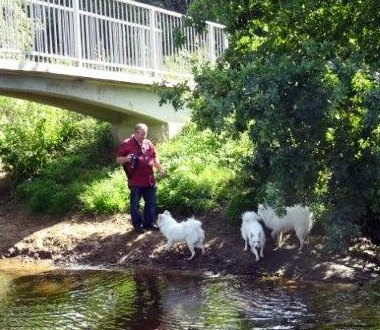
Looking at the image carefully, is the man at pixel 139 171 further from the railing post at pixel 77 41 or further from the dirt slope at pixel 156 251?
the railing post at pixel 77 41

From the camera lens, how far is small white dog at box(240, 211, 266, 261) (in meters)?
11.2

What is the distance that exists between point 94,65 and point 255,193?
395 cm

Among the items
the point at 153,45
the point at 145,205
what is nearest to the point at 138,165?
the point at 145,205

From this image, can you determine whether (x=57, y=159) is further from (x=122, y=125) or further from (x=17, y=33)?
(x=17, y=33)

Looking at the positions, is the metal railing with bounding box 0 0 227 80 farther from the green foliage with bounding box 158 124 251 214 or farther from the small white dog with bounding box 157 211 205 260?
the small white dog with bounding box 157 211 205 260

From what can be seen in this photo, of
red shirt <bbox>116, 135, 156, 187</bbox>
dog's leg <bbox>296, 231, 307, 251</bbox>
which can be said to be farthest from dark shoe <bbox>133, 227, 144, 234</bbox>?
dog's leg <bbox>296, 231, 307, 251</bbox>

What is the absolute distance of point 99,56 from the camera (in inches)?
570

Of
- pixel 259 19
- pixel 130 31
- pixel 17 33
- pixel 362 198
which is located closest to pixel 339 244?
pixel 362 198

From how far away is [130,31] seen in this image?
1536 cm

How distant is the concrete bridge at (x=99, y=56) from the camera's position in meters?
12.9

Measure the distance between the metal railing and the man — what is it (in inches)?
67.1

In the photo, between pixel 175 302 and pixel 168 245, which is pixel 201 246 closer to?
pixel 168 245

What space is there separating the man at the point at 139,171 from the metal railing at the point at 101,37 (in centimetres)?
170

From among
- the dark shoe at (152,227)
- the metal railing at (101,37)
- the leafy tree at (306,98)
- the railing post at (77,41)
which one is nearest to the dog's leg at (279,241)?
the dark shoe at (152,227)
